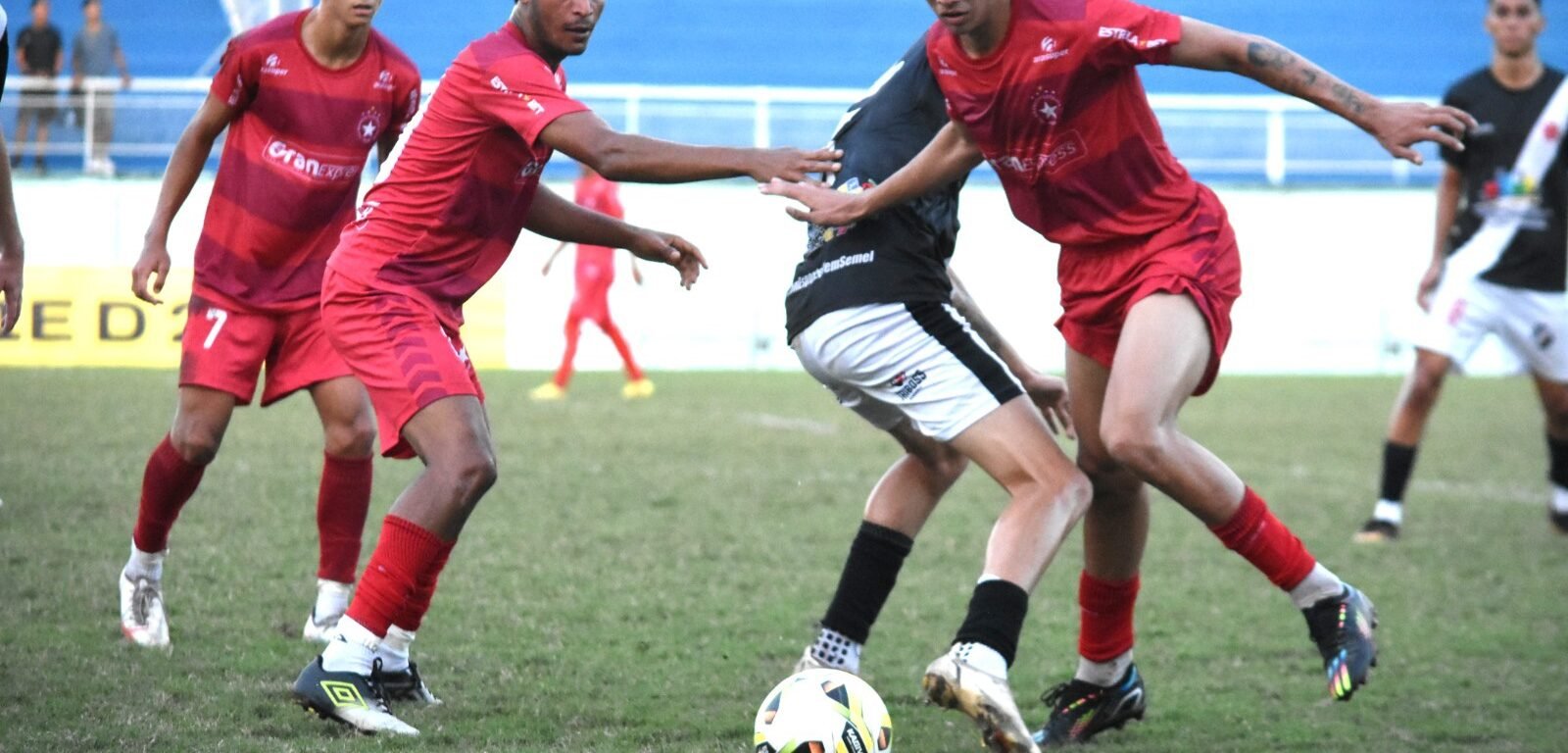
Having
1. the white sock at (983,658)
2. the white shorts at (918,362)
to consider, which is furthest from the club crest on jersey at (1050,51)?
the white sock at (983,658)

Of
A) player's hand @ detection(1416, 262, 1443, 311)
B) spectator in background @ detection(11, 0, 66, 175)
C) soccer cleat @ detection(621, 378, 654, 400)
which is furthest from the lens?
spectator in background @ detection(11, 0, 66, 175)

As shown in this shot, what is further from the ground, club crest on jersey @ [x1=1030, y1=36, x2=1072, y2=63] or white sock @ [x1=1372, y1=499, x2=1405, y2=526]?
club crest on jersey @ [x1=1030, y1=36, x2=1072, y2=63]

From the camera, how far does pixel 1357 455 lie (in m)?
12.1

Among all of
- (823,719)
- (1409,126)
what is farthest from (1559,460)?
(823,719)

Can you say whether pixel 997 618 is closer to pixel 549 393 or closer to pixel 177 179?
pixel 177 179

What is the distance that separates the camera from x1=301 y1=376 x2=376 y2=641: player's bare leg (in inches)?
219

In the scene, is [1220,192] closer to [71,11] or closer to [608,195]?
[608,195]

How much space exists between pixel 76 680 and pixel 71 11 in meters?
21.4

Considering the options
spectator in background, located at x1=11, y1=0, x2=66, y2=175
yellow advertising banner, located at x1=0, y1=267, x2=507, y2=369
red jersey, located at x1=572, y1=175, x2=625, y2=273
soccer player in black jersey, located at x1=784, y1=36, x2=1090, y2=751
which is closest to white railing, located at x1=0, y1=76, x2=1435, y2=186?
spectator in background, located at x1=11, y1=0, x2=66, y2=175

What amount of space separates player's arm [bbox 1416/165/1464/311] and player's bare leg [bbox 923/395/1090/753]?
5207 millimetres

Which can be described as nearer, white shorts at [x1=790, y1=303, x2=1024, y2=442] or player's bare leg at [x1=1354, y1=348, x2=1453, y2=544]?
white shorts at [x1=790, y1=303, x2=1024, y2=442]

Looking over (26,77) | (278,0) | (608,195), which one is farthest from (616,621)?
(26,77)

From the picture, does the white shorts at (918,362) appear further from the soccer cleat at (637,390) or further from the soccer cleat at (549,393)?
the soccer cleat at (637,390)

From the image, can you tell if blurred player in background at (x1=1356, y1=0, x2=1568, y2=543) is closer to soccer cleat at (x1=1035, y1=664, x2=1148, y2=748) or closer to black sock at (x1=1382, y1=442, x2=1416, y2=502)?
black sock at (x1=1382, y1=442, x2=1416, y2=502)
